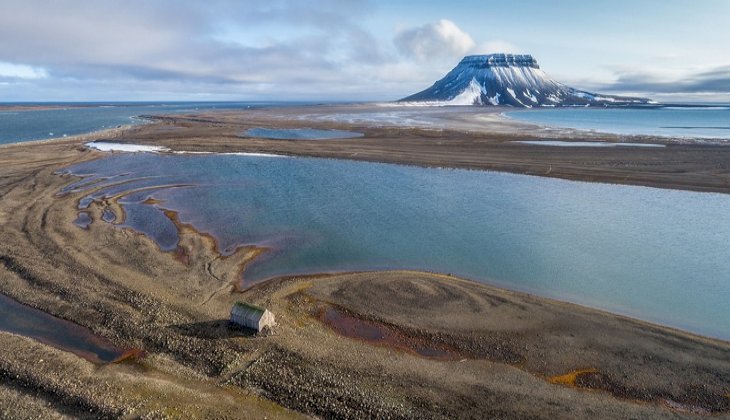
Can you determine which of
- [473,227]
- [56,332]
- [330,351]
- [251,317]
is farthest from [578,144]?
[56,332]

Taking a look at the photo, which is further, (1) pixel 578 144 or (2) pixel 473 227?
(1) pixel 578 144

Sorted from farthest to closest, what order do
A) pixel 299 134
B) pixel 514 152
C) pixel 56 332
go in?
pixel 299 134 → pixel 514 152 → pixel 56 332

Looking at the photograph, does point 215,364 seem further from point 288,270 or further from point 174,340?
point 288,270

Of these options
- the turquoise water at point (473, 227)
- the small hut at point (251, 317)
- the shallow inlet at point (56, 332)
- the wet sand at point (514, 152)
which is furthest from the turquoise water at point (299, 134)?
the small hut at point (251, 317)

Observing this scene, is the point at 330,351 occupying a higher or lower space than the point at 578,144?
lower

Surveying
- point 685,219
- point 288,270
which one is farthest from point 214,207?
point 685,219

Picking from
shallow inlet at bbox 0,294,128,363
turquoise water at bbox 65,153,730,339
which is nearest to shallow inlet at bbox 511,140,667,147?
turquoise water at bbox 65,153,730,339

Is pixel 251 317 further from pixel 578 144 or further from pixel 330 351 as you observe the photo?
pixel 578 144
